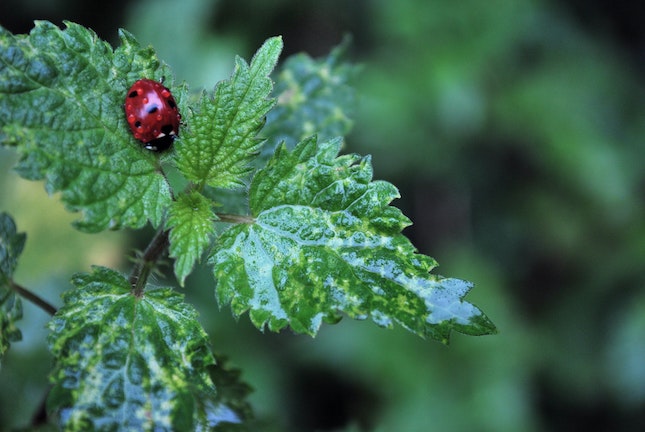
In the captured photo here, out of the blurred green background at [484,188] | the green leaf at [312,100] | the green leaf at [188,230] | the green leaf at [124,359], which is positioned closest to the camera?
the green leaf at [124,359]

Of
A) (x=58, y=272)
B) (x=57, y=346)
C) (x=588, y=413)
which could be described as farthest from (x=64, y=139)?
(x=588, y=413)

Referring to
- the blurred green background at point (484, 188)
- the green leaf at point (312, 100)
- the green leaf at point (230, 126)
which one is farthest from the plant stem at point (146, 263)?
the blurred green background at point (484, 188)

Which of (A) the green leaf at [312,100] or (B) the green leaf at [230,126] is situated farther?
(A) the green leaf at [312,100]

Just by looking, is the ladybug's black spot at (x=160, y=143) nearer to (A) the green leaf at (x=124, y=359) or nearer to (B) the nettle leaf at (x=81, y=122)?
(B) the nettle leaf at (x=81, y=122)

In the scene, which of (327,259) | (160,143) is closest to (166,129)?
(160,143)

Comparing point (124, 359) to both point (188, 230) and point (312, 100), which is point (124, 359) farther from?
point (312, 100)

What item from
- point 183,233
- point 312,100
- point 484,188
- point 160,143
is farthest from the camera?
point 484,188
